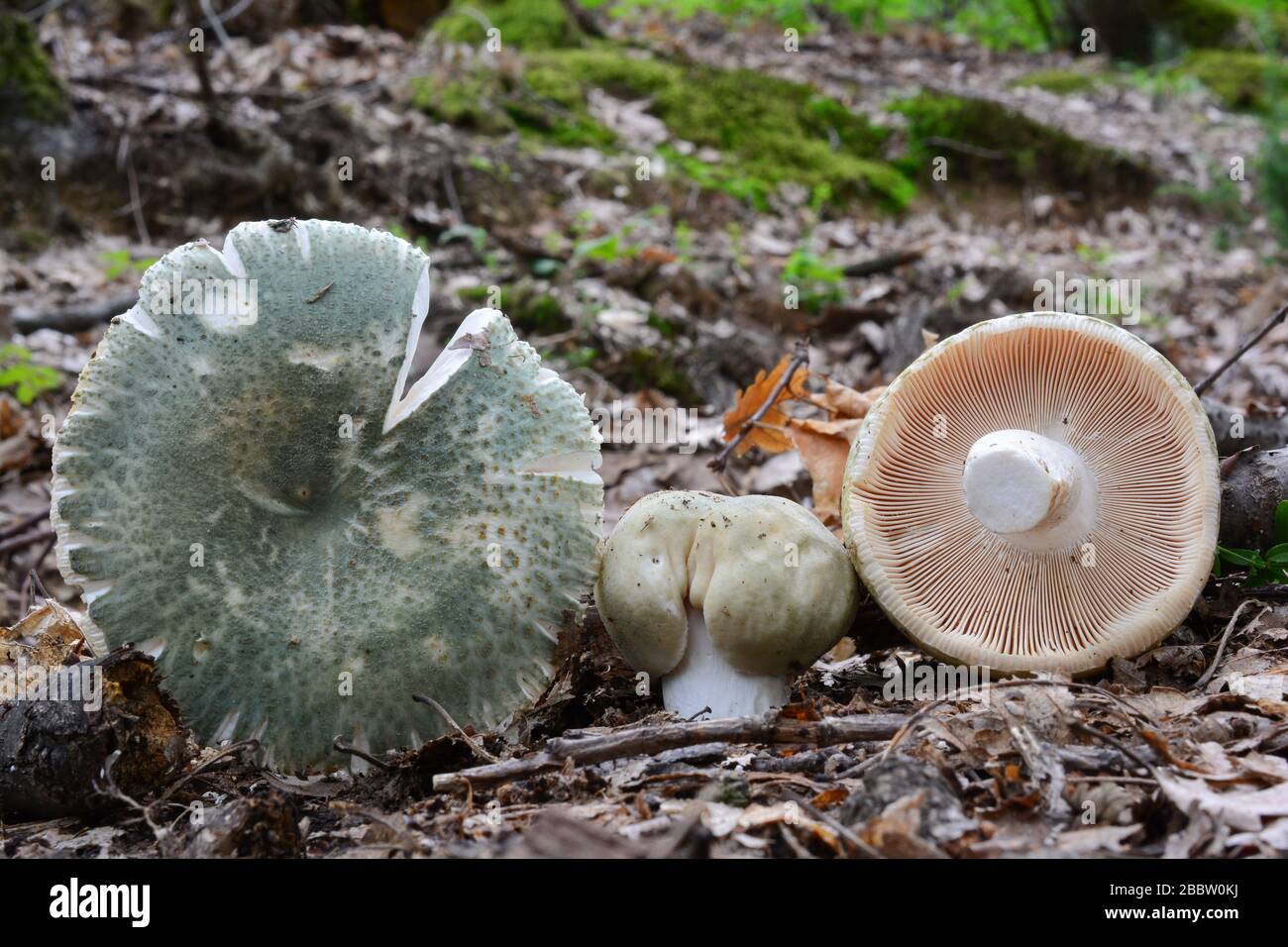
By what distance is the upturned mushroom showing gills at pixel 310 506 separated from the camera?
2867mm

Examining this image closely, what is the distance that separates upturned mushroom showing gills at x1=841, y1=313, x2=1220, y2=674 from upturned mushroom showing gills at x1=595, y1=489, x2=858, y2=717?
21 centimetres

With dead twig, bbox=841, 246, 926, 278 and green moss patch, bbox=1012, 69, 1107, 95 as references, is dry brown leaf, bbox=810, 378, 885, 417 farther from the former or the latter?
green moss patch, bbox=1012, 69, 1107, 95

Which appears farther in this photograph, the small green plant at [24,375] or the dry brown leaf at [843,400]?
the small green plant at [24,375]

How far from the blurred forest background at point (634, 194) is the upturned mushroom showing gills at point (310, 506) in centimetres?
57

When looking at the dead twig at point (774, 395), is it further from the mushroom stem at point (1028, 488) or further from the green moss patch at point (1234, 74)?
the green moss patch at point (1234, 74)

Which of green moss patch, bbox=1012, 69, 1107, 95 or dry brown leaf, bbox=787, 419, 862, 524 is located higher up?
green moss patch, bbox=1012, 69, 1107, 95

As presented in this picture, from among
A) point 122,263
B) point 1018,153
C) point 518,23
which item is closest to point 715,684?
point 122,263

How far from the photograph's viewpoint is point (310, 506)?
3.01 metres

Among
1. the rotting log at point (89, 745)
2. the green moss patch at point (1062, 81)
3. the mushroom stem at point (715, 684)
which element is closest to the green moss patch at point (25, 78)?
the rotting log at point (89, 745)

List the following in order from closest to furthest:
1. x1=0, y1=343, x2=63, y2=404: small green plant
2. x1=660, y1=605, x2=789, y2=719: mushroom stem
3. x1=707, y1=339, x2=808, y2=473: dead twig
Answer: x1=660, y1=605, x2=789, y2=719: mushroom stem, x1=707, y1=339, x2=808, y2=473: dead twig, x1=0, y1=343, x2=63, y2=404: small green plant

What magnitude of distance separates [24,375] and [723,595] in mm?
4392

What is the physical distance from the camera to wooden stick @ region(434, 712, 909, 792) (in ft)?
8.62

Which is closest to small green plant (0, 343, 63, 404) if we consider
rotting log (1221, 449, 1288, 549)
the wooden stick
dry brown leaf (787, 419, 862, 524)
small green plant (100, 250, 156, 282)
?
small green plant (100, 250, 156, 282)
